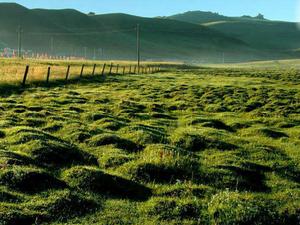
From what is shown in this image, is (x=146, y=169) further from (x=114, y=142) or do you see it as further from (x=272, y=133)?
(x=272, y=133)

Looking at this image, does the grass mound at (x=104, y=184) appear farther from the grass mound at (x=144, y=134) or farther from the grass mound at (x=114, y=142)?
the grass mound at (x=144, y=134)

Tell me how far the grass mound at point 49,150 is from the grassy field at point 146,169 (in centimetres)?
4

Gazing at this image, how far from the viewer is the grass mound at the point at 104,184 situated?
41.3 ft

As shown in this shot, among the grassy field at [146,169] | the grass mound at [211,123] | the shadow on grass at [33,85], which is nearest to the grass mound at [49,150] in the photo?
the grassy field at [146,169]

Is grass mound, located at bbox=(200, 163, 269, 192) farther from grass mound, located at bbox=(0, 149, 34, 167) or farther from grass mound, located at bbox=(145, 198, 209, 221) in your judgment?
grass mound, located at bbox=(0, 149, 34, 167)

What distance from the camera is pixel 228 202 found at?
458 inches

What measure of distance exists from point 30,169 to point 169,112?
56.7 feet

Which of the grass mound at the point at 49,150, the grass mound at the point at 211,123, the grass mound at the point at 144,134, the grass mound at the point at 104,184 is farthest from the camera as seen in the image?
the grass mound at the point at 211,123

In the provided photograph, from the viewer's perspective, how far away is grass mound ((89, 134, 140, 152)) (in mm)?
17719

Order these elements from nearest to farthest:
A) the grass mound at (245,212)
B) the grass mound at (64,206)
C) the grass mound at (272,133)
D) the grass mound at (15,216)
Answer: the grass mound at (15,216)
the grass mound at (64,206)
the grass mound at (245,212)
the grass mound at (272,133)

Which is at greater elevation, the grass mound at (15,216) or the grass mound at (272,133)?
the grass mound at (15,216)

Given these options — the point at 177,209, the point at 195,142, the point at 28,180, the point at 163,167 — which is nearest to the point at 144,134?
the point at 195,142

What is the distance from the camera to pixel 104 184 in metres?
13.0

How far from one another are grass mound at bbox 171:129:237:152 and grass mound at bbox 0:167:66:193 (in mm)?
7007
